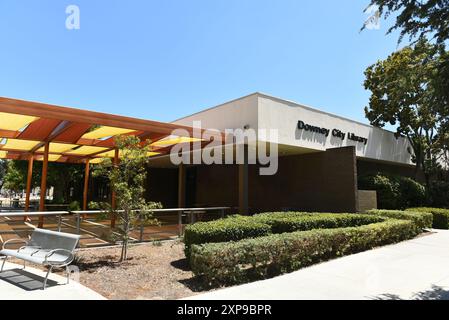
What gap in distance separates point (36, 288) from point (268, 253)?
4.00m

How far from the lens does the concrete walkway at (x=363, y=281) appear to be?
16.6 ft

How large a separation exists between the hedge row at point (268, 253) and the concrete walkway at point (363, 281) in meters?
0.30

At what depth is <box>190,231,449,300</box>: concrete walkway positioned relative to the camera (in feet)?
16.6

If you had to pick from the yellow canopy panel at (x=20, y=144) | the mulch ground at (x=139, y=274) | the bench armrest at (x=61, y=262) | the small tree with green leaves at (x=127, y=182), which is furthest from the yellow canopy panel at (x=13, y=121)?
the bench armrest at (x=61, y=262)

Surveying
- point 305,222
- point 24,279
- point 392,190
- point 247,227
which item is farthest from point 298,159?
point 24,279

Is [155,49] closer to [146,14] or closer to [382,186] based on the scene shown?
[146,14]

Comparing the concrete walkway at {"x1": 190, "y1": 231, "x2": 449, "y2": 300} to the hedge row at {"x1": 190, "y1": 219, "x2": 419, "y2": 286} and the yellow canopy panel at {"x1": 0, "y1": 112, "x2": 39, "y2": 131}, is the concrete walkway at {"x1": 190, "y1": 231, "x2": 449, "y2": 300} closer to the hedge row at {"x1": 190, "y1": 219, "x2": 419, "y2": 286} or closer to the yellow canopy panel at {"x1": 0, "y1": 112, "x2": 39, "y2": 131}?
the hedge row at {"x1": 190, "y1": 219, "x2": 419, "y2": 286}

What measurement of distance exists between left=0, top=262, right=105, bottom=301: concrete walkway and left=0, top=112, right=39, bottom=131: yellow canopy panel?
3845 millimetres

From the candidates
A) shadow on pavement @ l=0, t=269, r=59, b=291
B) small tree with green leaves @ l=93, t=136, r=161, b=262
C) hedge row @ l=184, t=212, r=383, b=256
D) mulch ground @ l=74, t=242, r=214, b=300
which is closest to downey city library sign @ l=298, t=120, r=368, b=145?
hedge row @ l=184, t=212, r=383, b=256

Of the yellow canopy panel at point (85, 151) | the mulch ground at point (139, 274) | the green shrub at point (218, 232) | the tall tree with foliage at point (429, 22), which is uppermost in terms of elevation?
the tall tree with foliage at point (429, 22)

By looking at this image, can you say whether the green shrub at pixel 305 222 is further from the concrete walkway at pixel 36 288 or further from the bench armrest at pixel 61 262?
the concrete walkway at pixel 36 288

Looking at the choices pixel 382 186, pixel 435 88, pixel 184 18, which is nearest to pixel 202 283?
pixel 435 88

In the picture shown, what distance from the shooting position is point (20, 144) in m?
12.5

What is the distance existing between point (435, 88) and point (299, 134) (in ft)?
28.9
